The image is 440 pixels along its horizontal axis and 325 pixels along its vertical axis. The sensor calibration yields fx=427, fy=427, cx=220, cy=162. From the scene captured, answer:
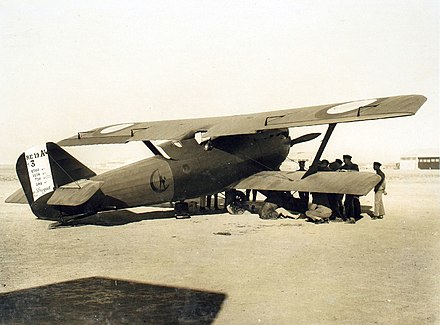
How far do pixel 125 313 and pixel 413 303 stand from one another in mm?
3245

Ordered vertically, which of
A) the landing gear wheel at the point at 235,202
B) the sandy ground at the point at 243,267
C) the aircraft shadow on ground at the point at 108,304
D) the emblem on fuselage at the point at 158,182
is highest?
the emblem on fuselage at the point at 158,182

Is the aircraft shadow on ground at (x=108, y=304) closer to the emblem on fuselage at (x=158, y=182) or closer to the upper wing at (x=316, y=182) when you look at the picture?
the emblem on fuselage at (x=158, y=182)

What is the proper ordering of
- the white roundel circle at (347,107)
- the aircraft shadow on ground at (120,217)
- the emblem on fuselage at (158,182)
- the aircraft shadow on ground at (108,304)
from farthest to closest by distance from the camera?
the aircraft shadow on ground at (120,217), the emblem on fuselage at (158,182), the white roundel circle at (347,107), the aircraft shadow on ground at (108,304)

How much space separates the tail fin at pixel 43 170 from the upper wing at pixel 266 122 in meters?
2.71

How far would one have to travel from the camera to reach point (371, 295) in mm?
5160

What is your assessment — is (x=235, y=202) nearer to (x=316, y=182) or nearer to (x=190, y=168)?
(x=190, y=168)

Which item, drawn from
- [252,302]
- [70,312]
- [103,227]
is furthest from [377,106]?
[70,312]

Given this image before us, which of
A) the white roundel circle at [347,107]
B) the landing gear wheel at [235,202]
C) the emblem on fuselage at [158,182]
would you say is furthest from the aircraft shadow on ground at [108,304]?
the landing gear wheel at [235,202]

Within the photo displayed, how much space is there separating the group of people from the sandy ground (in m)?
0.48

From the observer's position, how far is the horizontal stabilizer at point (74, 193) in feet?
30.9

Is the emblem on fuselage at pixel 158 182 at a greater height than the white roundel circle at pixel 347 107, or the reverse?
the white roundel circle at pixel 347 107

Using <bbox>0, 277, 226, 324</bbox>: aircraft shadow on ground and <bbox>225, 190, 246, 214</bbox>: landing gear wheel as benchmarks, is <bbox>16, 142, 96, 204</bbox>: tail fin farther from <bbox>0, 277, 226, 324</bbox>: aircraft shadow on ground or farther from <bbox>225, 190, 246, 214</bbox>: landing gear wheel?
<bbox>225, 190, 246, 214</bbox>: landing gear wheel

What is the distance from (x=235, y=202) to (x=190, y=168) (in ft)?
7.47

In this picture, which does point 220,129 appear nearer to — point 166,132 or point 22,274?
point 166,132
